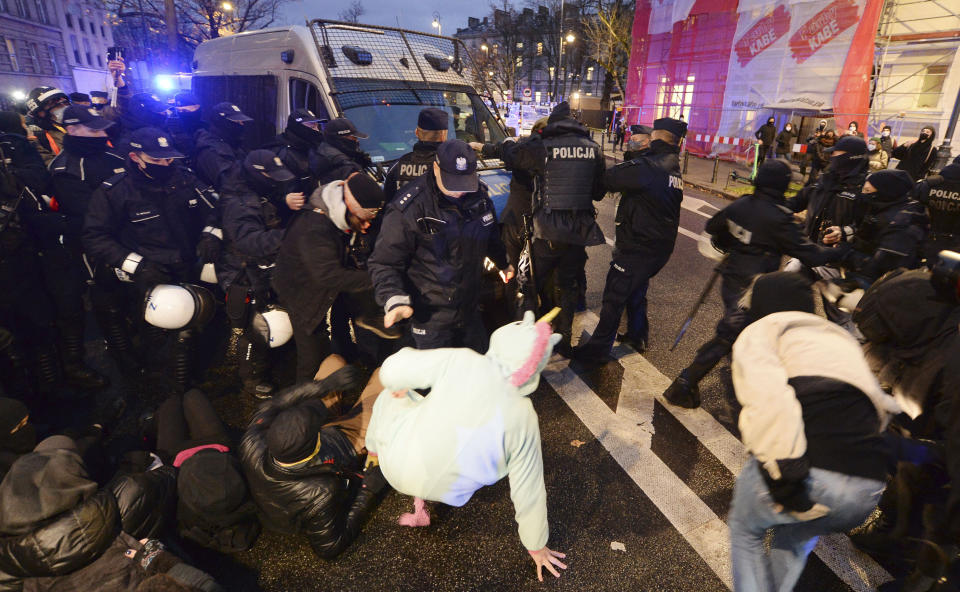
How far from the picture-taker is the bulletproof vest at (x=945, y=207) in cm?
480

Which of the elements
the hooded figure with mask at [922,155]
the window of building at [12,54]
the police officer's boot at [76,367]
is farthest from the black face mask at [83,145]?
the window of building at [12,54]

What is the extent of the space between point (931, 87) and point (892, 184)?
1722cm

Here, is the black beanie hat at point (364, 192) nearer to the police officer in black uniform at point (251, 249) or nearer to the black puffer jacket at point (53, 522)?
the police officer in black uniform at point (251, 249)

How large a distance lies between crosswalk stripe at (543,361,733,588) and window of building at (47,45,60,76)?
59273 mm

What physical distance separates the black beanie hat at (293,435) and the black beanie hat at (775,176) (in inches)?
130

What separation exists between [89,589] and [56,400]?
10.1ft

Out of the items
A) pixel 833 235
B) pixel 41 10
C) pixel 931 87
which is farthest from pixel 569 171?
pixel 41 10

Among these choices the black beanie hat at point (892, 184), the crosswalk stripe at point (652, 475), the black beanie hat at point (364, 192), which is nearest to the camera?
the crosswalk stripe at point (652, 475)

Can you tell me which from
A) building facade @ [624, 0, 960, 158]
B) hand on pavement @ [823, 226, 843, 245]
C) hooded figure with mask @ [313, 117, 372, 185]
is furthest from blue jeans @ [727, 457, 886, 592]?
building facade @ [624, 0, 960, 158]

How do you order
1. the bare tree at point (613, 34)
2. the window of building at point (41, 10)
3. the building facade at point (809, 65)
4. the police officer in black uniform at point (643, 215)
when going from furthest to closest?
→ the window of building at point (41, 10) < the bare tree at point (613, 34) < the building facade at point (809, 65) < the police officer in black uniform at point (643, 215)

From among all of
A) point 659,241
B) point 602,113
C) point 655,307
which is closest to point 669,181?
point 659,241

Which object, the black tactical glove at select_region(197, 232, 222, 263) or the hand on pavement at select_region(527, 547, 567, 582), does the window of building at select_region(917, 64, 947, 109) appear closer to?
the hand on pavement at select_region(527, 547, 567, 582)

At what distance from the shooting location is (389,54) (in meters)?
6.23

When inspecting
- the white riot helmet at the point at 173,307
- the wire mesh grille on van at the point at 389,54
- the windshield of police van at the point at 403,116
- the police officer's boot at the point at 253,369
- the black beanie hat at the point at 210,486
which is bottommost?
the police officer's boot at the point at 253,369
